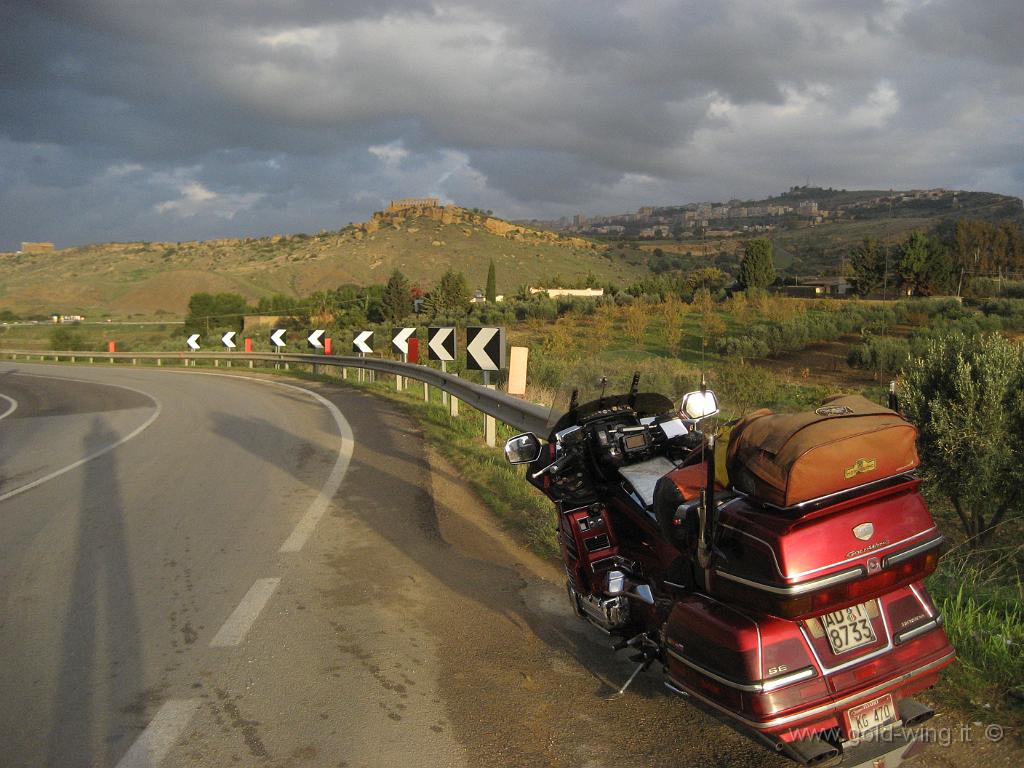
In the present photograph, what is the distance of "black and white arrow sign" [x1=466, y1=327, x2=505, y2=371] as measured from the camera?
12148 mm

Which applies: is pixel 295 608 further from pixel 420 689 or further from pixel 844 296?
pixel 844 296

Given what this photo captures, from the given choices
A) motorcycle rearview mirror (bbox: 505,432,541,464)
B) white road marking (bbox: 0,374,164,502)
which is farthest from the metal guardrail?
white road marking (bbox: 0,374,164,502)

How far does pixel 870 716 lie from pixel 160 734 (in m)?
3.00

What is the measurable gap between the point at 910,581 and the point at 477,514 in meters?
4.94

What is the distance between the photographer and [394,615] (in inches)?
198

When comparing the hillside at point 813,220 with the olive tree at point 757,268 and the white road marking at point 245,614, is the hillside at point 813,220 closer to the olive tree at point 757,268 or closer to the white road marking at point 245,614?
the olive tree at point 757,268

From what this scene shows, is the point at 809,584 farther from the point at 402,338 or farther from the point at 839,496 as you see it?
the point at 402,338

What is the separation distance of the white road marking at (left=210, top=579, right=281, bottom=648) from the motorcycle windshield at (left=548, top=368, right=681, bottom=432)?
2275 millimetres

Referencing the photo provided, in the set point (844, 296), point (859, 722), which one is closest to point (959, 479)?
point (859, 722)

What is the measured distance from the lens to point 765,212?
149250 millimetres

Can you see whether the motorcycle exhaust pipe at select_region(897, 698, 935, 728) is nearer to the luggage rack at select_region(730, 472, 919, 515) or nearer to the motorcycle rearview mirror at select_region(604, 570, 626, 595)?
the luggage rack at select_region(730, 472, 919, 515)

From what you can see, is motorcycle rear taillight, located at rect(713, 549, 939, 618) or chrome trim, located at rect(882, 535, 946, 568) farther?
chrome trim, located at rect(882, 535, 946, 568)

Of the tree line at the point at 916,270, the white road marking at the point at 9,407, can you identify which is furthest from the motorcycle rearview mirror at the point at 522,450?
the tree line at the point at 916,270

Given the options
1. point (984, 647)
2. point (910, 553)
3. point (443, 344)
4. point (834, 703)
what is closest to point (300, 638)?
point (834, 703)
